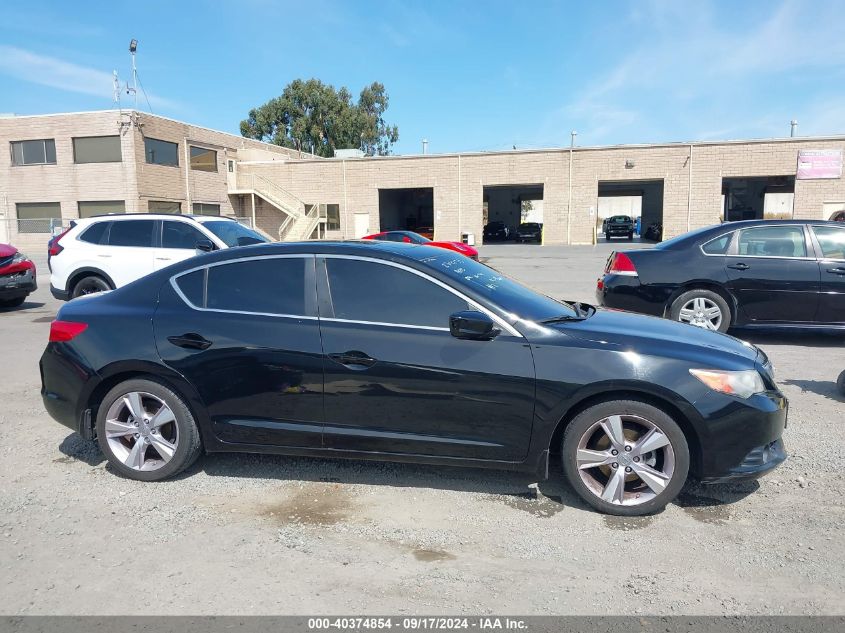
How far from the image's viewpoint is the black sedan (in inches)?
141

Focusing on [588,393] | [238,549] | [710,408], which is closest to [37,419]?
[238,549]

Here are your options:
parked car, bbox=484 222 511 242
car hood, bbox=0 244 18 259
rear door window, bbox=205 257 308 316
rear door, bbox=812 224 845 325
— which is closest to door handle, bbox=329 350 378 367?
rear door window, bbox=205 257 308 316

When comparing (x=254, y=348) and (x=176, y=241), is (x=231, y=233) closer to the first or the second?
(x=176, y=241)

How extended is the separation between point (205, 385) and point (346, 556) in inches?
58.5

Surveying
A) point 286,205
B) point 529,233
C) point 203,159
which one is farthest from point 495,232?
point 203,159

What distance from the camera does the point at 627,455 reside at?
3.62 meters

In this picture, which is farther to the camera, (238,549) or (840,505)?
(840,505)

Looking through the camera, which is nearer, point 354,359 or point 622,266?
point 354,359

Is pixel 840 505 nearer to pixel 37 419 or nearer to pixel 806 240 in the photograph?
pixel 806 240

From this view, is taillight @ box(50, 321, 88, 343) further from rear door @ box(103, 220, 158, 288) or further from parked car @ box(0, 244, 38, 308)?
parked car @ box(0, 244, 38, 308)

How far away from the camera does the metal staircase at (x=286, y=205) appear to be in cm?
3759

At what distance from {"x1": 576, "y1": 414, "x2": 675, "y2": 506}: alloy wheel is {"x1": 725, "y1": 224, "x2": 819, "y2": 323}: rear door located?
199 inches

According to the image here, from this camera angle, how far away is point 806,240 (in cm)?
782

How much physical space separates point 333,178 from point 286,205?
3.42 metres
